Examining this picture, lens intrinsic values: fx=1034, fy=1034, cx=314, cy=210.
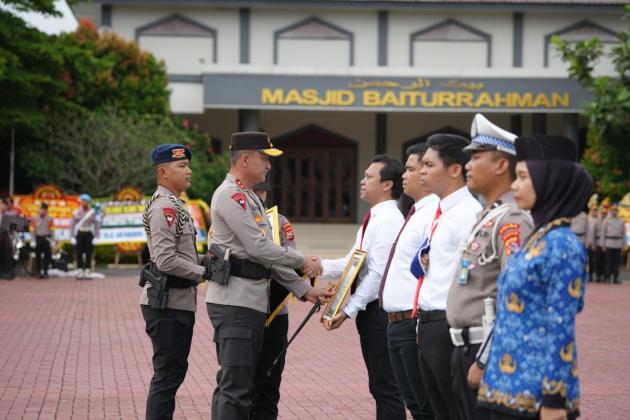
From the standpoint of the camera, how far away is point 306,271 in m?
6.83

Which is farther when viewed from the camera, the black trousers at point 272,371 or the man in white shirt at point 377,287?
the black trousers at point 272,371

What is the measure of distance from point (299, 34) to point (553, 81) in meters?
9.09

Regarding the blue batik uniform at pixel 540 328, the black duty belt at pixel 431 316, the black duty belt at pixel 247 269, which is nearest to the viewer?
the blue batik uniform at pixel 540 328

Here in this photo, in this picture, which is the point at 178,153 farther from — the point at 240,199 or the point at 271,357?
the point at 271,357

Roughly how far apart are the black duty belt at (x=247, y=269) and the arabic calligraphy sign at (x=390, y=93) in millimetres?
27589

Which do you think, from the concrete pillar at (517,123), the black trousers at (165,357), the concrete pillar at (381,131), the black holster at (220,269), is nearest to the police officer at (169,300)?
the black trousers at (165,357)

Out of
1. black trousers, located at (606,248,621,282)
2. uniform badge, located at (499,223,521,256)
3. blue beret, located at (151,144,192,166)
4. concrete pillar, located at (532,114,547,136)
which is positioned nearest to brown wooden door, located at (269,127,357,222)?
concrete pillar, located at (532,114,547,136)

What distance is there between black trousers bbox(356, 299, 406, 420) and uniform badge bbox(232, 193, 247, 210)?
3.80 ft

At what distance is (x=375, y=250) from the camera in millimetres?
7035

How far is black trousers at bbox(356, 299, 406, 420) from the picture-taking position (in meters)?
6.93

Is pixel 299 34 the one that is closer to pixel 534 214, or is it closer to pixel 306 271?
pixel 306 271

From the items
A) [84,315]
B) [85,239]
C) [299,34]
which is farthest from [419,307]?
[299,34]

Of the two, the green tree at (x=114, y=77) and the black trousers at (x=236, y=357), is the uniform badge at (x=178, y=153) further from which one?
the green tree at (x=114, y=77)

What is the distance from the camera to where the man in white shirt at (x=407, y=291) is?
619 cm
